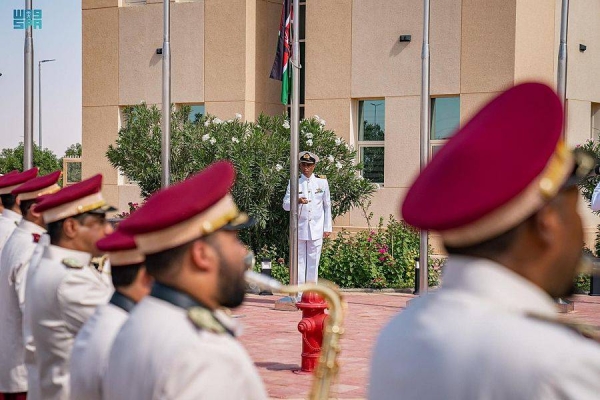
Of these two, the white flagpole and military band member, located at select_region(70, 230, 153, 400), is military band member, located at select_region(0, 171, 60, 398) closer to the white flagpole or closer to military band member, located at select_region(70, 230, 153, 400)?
military band member, located at select_region(70, 230, 153, 400)

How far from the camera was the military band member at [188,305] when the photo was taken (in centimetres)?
252

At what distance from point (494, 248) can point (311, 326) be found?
7.23 meters

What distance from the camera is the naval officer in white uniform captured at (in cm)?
1494

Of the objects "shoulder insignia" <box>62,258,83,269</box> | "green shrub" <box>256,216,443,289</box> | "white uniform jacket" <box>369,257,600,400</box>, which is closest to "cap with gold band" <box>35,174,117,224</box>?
"shoulder insignia" <box>62,258,83,269</box>

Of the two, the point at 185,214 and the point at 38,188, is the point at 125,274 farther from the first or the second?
the point at 38,188

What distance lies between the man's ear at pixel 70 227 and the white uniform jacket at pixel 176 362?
2257mm

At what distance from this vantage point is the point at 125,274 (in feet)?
12.4

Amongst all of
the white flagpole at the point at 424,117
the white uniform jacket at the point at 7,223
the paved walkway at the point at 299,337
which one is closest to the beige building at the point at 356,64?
the white flagpole at the point at 424,117

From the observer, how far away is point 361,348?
35.0 feet

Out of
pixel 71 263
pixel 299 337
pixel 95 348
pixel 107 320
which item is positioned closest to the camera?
pixel 95 348

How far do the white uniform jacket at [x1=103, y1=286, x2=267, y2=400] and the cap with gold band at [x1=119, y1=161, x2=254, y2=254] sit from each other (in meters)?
0.20

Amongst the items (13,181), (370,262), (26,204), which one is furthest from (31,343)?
(370,262)

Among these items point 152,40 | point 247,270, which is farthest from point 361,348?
point 152,40

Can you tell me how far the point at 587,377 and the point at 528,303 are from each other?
219 mm
